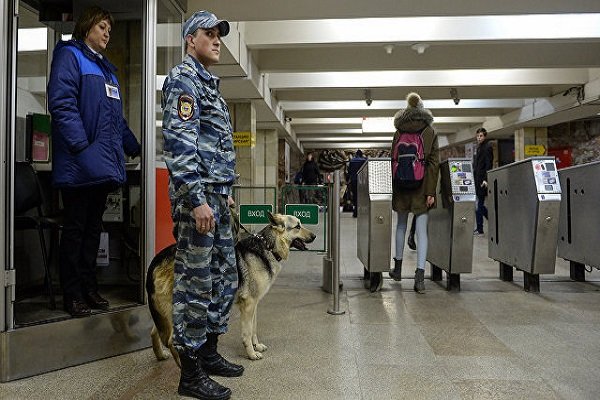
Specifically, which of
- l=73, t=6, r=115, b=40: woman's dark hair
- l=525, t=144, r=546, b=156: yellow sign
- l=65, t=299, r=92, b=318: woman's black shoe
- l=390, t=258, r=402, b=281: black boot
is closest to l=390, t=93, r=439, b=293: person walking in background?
l=390, t=258, r=402, b=281: black boot

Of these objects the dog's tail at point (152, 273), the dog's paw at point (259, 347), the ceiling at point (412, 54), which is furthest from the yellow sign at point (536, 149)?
the dog's tail at point (152, 273)

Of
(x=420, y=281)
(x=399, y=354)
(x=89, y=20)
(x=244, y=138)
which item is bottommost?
(x=399, y=354)

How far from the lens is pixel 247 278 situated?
2.79 meters

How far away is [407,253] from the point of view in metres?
7.54

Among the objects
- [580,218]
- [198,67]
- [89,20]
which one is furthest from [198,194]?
[580,218]

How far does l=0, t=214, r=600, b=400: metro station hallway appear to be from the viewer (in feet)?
7.72

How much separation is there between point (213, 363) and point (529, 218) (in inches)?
136

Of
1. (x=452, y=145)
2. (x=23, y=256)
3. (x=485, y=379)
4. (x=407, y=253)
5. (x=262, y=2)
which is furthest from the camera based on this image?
(x=452, y=145)

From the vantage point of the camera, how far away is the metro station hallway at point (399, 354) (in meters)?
2.35

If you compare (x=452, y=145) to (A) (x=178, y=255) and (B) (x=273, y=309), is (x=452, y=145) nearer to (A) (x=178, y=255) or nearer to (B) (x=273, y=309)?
(B) (x=273, y=309)

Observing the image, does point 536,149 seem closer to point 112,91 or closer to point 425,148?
point 425,148

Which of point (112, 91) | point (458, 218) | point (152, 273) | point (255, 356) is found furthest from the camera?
point (458, 218)

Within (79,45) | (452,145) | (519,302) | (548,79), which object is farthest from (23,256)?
(452,145)

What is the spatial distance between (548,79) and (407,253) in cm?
521
